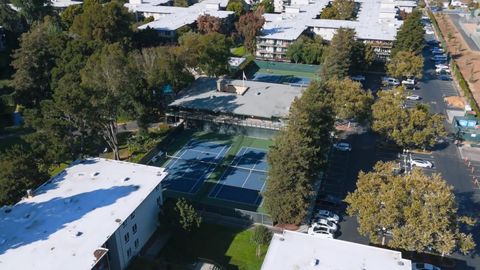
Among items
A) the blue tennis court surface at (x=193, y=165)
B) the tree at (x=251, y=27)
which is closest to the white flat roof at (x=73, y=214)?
the blue tennis court surface at (x=193, y=165)

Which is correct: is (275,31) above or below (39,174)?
above

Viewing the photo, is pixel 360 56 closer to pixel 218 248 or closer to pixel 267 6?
pixel 218 248

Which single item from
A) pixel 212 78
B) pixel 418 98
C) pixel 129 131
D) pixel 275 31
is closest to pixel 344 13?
pixel 275 31

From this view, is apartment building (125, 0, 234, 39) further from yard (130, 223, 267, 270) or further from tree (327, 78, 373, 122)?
yard (130, 223, 267, 270)

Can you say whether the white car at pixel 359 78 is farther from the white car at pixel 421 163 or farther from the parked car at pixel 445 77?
the white car at pixel 421 163

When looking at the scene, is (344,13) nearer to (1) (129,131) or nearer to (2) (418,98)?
(2) (418,98)

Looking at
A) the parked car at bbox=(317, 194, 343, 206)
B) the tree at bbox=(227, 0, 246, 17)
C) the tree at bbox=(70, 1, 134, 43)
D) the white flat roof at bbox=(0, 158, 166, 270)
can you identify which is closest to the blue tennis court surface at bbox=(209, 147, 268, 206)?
the parked car at bbox=(317, 194, 343, 206)
